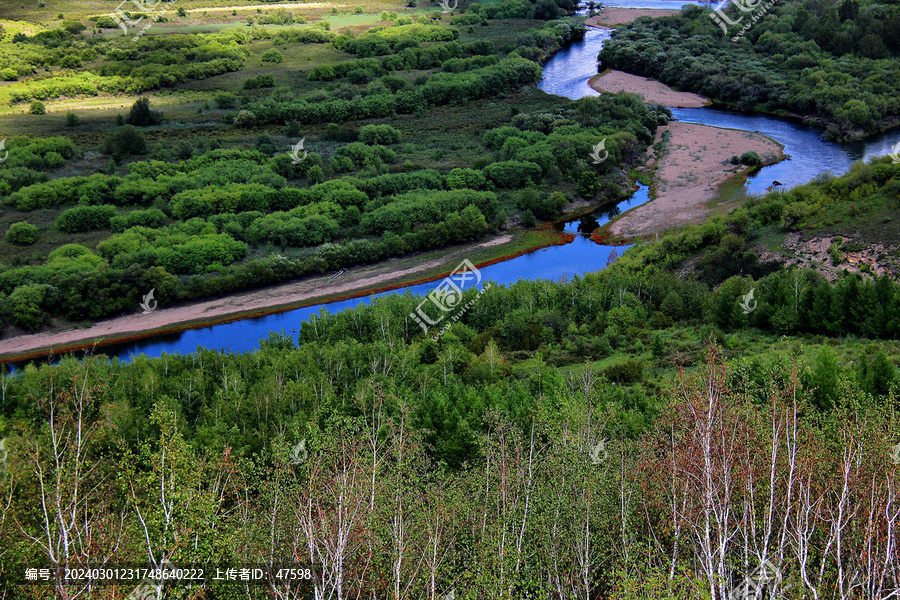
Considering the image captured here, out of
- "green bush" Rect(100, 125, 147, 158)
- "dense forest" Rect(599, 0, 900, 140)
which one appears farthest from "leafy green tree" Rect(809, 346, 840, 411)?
"green bush" Rect(100, 125, 147, 158)

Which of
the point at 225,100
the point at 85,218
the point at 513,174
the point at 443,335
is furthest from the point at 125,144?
the point at 443,335

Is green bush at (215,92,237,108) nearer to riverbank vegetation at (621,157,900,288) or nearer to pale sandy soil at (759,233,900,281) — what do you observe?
riverbank vegetation at (621,157,900,288)

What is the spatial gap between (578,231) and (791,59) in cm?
6734

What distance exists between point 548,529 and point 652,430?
860 cm

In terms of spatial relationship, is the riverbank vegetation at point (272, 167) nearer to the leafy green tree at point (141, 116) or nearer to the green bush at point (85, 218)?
the green bush at point (85, 218)

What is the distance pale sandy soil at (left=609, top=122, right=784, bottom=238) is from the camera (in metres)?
86.0

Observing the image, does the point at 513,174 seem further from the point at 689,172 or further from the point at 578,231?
the point at 689,172

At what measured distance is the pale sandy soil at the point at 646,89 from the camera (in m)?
128

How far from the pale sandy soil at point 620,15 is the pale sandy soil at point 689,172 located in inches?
3046

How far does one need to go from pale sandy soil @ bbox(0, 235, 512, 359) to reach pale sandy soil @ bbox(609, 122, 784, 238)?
2128 cm

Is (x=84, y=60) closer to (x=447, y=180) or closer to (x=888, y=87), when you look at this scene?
(x=447, y=180)

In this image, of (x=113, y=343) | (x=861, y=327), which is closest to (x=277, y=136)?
(x=113, y=343)

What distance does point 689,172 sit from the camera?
97.8 m

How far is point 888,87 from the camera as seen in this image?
4562 inches
